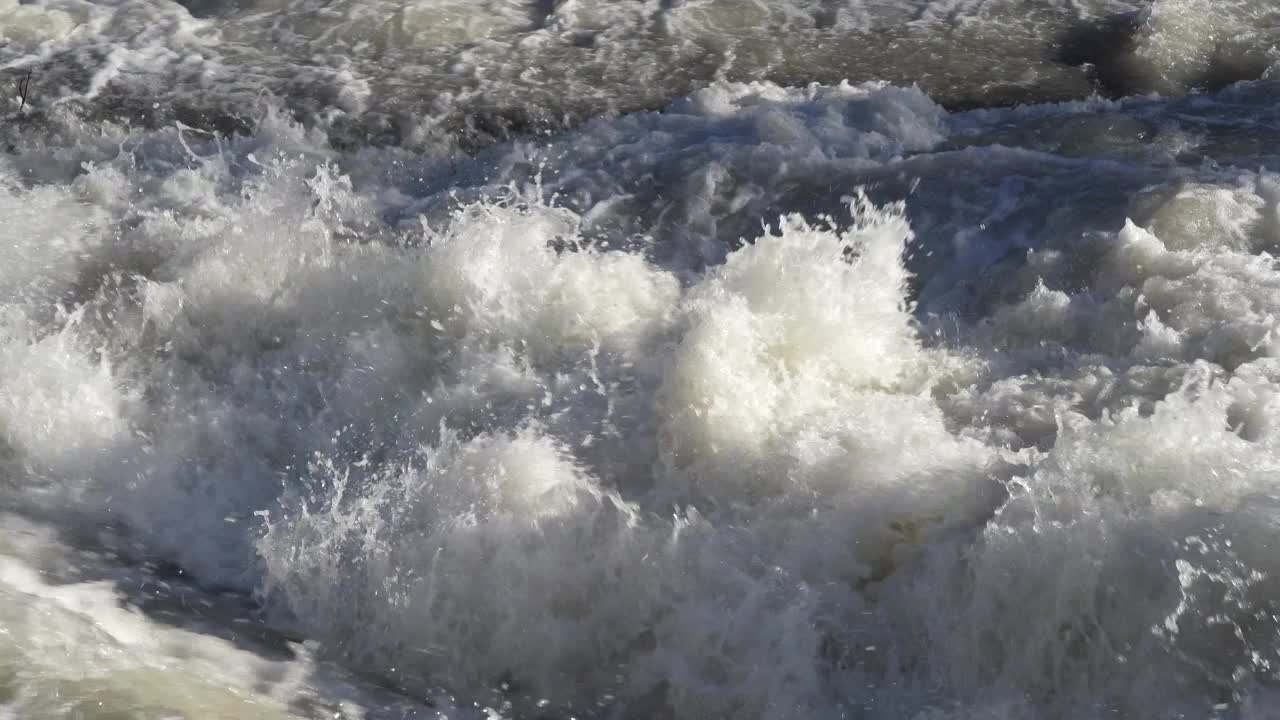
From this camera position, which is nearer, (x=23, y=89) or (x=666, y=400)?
(x=666, y=400)

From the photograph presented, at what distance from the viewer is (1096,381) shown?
4324 mm

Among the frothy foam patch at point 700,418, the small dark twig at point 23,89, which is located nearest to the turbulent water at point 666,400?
the frothy foam patch at point 700,418

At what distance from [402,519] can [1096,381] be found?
7.62ft

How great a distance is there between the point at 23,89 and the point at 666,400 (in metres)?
6.08

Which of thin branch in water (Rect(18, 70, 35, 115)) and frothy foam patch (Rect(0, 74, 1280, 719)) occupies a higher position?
frothy foam patch (Rect(0, 74, 1280, 719))

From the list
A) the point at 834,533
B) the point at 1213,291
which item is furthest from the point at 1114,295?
the point at 834,533

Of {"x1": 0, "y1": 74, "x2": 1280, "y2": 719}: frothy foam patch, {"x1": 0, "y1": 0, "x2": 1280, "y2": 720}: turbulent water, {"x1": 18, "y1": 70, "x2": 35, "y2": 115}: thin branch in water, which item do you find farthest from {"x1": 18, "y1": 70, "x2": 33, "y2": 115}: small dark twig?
{"x1": 0, "y1": 74, "x2": 1280, "y2": 719}: frothy foam patch

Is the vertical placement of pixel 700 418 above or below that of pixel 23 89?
above

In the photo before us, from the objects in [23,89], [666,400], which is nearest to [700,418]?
[666,400]

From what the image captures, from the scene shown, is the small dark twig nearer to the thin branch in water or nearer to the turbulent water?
the thin branch in water

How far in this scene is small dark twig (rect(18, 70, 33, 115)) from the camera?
8.20 m

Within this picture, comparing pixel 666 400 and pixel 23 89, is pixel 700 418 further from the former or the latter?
pixel 23 89

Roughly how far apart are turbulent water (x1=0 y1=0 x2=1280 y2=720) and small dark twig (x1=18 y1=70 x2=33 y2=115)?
31 centimetres

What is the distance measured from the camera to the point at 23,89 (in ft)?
27.8
